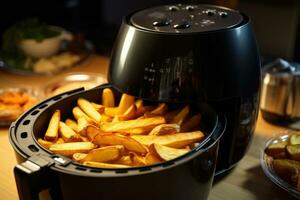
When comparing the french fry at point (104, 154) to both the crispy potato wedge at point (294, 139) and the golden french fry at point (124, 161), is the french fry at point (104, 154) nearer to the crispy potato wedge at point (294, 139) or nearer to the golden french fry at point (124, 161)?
the golden french fry at point (124, 161)

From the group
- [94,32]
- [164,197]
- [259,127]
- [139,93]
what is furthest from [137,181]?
[94,32]

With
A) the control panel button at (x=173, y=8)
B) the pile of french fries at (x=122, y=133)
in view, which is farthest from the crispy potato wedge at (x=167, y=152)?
the control panel button at (x=173, y=8)

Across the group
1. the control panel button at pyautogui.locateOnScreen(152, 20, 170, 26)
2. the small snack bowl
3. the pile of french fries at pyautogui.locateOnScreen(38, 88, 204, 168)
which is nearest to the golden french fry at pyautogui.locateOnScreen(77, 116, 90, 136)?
the pile of french fries at pyautogui.locateOnScreen(38, 88, 204, 168)

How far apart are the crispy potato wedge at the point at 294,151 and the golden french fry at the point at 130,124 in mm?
257

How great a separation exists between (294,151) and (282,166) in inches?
1.7

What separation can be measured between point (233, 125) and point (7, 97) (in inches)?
25.6

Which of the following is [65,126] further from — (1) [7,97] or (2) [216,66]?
(1) [7,97]

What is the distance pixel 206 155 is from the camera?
0.64m

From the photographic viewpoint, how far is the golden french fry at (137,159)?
2.11 feet

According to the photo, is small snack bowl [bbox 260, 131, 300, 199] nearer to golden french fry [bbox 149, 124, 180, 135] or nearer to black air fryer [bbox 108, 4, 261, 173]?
black air fryer [bbox 108, 4, 261, 173]

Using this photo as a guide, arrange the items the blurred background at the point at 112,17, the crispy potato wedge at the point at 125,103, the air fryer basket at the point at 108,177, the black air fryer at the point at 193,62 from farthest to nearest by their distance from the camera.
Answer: the blurred background at the point at 112,17 → the crispy potato wedge at the point at 125,103 → the black air fryer at the point at 193,62 → the air fryer basket at the point at 108,177

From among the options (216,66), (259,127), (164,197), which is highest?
(216,66)

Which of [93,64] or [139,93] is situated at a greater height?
[139,93]

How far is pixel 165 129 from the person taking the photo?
709 mm
